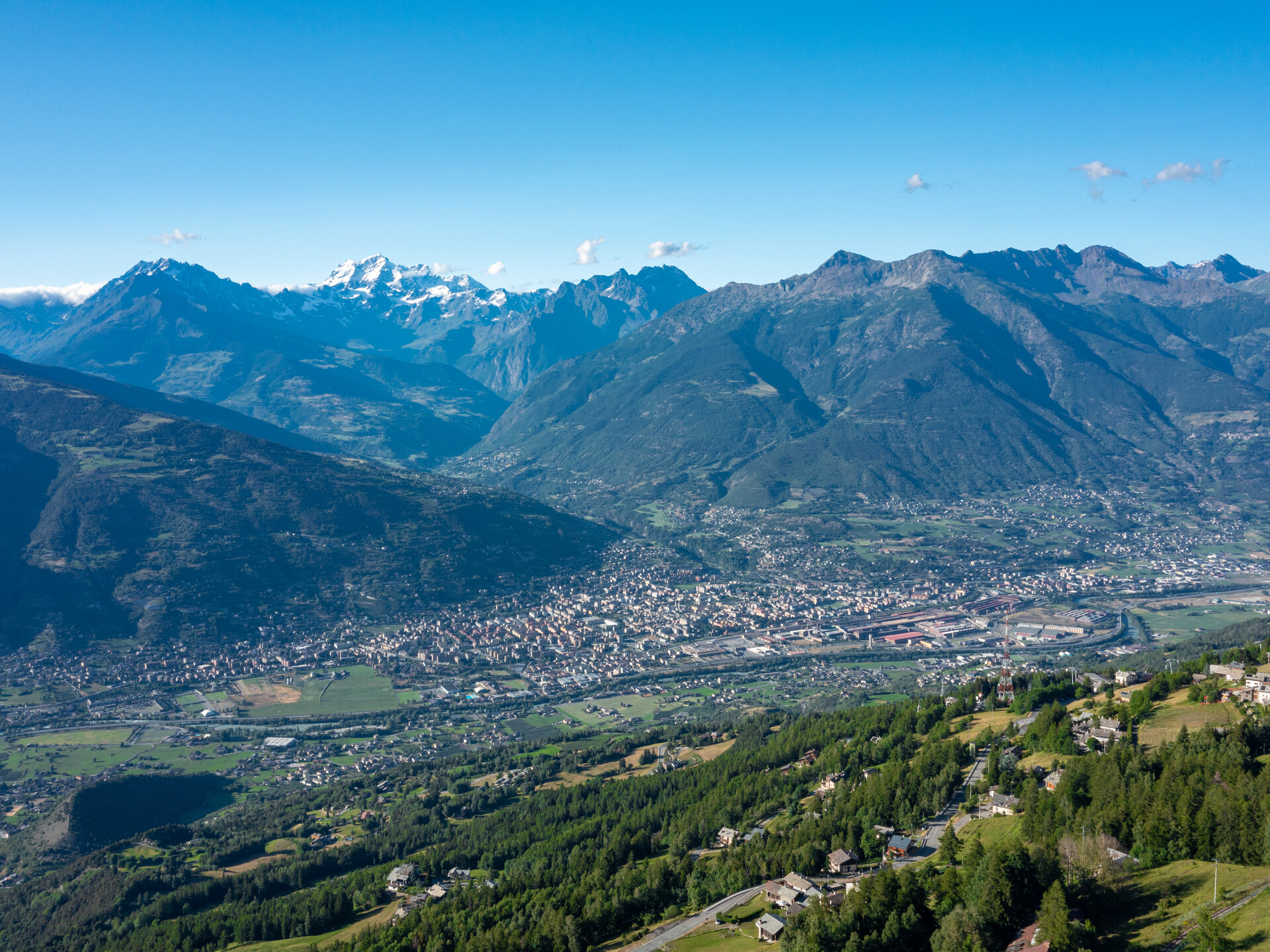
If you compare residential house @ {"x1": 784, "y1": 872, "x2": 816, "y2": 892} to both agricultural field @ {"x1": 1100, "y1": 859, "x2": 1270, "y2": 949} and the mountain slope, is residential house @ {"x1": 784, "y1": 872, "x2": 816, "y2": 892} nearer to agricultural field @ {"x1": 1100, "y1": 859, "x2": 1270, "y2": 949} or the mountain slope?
agricultural field @ {"x1": 1100, "y1": 859, "x2": 1270, "y2": 949}

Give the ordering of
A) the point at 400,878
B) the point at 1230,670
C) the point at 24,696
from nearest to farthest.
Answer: the point at 400,878 < the point at 1230,670 < the point at 24,696

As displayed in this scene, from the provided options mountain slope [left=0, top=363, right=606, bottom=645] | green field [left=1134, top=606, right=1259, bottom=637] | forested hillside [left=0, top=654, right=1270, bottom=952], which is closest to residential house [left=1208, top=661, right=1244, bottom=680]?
forested hillside [left=0, top=654, right=1270, bottom=952]

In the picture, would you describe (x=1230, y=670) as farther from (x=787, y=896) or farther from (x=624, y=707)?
(x=624, y=707)

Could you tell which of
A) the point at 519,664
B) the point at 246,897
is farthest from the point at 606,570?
the point at 246,897

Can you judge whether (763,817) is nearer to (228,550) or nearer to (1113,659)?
(1113,659)

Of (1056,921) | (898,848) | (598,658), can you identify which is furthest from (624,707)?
(1056,921)

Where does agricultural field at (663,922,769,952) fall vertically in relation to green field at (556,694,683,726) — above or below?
above
